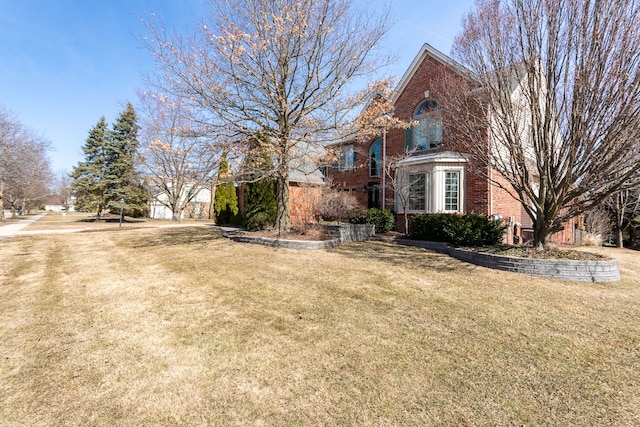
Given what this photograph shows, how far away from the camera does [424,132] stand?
14328 mm

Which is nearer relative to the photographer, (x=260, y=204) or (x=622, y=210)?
(x=260, y=204)

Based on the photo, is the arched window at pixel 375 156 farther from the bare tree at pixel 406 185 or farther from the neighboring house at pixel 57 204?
the neighboring house at pixel 57 204

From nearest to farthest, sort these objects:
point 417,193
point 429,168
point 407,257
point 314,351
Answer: point 314,351, point 407,257, point 429,168, point 417,193

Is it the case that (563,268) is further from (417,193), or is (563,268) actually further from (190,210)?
(190,210)

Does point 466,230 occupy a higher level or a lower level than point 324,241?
higher

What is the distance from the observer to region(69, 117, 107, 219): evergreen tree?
2609 centimetres

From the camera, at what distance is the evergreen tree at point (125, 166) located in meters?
26.5

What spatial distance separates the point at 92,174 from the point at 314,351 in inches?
1297

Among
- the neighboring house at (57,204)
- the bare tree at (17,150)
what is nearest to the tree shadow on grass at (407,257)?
the bare tree at (17,150)

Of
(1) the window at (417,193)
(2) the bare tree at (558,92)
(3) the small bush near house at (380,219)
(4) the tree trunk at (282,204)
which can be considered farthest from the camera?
(3) the small bush near house at (380,219)

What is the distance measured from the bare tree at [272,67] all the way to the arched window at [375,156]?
7.35 meters

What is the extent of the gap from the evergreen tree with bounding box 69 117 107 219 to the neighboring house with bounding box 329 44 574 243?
25.7m

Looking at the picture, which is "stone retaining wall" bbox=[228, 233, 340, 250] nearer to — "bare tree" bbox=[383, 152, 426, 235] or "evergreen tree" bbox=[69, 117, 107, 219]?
"bare tree" bbox=[383, 152, 426, 235]

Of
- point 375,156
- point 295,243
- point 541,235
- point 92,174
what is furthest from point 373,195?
point 92,174
